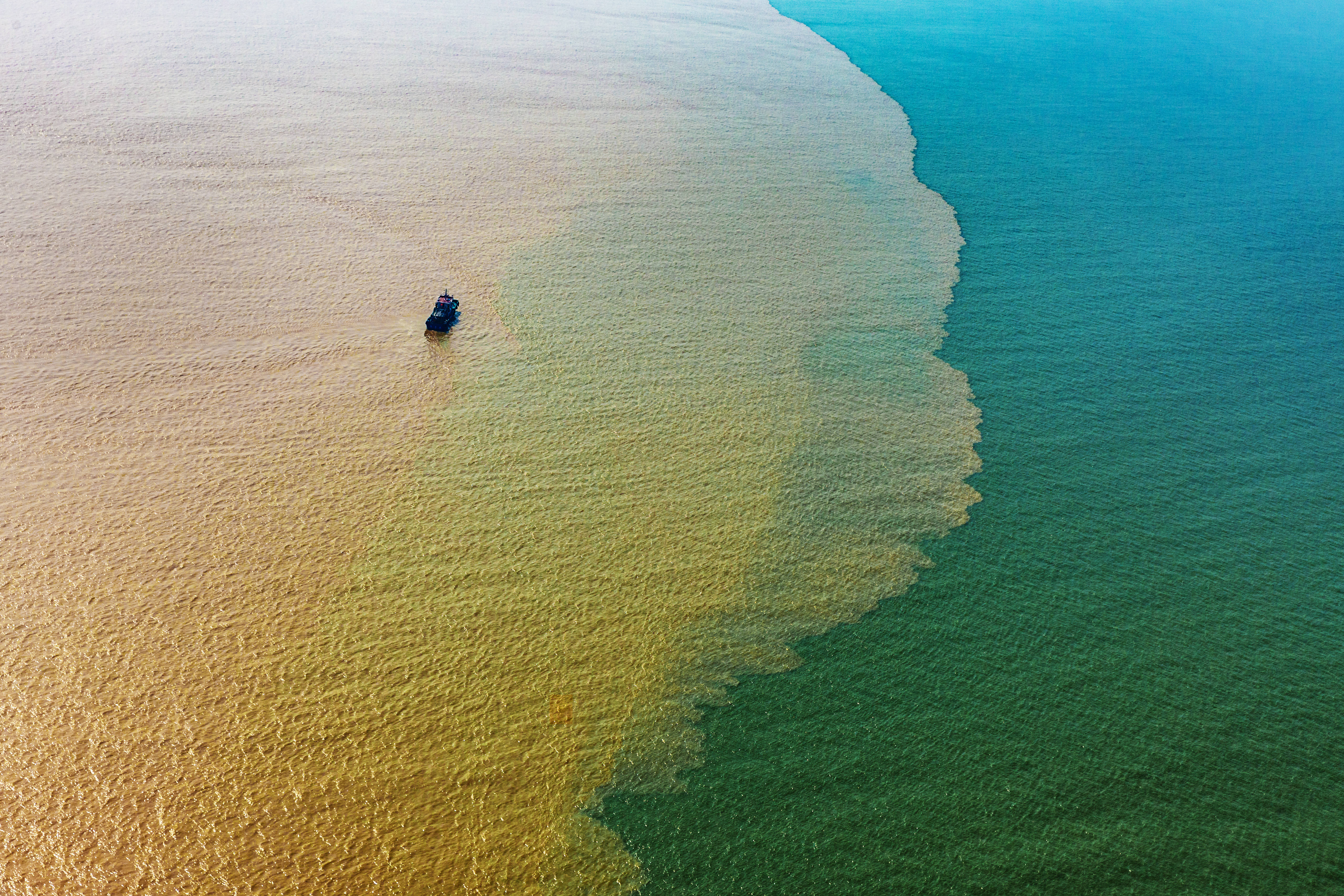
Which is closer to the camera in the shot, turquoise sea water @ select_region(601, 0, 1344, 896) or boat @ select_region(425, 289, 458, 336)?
turquoise sea water @ select_region(601, 0, 1344, 896)

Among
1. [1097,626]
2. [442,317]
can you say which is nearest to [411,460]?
[442,317]

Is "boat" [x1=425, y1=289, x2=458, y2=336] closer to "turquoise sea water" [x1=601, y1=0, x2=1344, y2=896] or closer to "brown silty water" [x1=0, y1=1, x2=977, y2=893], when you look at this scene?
"brown silty water" [x1=0, y1=1, x2=977, y2=893]

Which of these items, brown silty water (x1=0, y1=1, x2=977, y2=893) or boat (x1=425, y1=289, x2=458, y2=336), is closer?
brown silty water (x1=0, y1=1, x2=977, y2=893)

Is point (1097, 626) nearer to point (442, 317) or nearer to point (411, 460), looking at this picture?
point (411, 460)

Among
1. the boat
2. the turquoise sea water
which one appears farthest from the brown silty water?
the turquoise sea water
